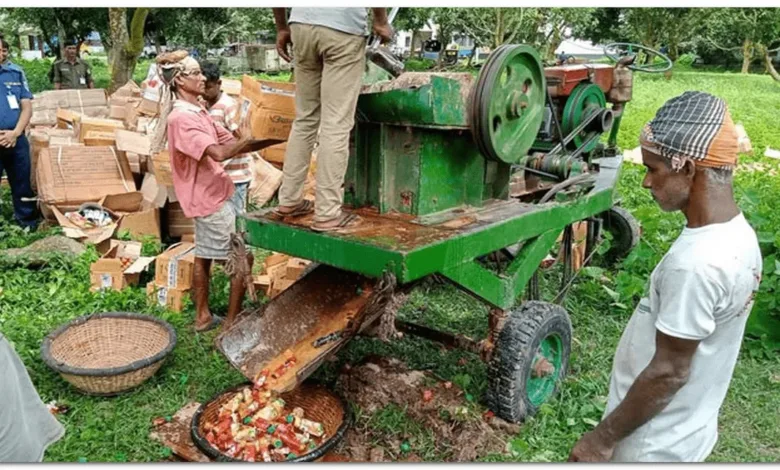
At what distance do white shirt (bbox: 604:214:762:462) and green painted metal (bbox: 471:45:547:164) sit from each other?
1.86 metres

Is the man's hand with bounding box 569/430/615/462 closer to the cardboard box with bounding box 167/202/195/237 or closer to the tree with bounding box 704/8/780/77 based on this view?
the cardboard box with bounding box 167/202/195/237

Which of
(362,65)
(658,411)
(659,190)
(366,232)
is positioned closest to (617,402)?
(658,411)

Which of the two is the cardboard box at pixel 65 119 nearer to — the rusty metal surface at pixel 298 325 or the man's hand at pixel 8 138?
the man's hand at pixel 8 138

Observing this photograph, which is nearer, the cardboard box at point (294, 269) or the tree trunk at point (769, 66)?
the cardboard box at point (294, 269)

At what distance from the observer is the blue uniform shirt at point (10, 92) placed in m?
7.45

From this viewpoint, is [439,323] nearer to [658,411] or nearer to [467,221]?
[467,221]

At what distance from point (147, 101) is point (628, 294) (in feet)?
19.8

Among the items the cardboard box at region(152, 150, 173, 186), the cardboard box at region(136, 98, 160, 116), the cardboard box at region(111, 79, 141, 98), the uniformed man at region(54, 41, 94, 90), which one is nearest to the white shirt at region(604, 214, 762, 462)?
the cardboard box at region(152, 150, 173, 186)

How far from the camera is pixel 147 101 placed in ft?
28.6

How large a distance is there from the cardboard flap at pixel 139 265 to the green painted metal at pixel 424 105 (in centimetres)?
299

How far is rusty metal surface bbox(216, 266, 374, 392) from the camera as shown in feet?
12.2

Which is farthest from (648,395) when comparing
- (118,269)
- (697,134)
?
(118,269)

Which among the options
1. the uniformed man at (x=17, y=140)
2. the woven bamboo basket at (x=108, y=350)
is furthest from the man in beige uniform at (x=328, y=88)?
the uniformed man at (x=17, y=140)

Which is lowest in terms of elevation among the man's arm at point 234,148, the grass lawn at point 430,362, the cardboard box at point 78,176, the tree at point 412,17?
the grass lawn at point 430,362
